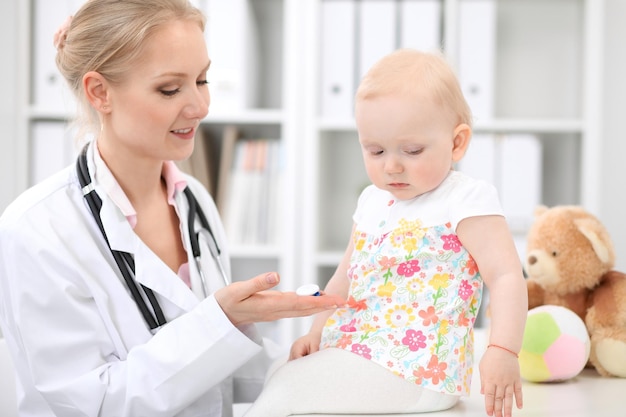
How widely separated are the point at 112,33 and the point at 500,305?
77cm

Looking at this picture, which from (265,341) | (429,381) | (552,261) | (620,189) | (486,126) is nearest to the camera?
(429,381)

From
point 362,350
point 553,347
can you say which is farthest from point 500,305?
point 553,347

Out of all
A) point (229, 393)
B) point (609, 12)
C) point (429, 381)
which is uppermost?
point (609, 12)

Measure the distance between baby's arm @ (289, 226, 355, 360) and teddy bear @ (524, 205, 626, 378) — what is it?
1.27ft

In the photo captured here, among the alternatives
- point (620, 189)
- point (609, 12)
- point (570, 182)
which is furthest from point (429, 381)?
point (609, 12)

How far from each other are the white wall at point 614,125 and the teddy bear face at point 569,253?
129 cm

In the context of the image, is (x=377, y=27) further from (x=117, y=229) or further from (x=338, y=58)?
(x=117, y=229)

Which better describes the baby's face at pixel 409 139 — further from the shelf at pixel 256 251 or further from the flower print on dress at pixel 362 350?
the shelf at pixel 256 251

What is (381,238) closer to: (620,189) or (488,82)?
(488,82)

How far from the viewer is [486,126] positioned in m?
2.32

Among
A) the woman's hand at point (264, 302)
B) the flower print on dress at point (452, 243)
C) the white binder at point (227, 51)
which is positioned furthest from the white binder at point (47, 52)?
the flower print on dress at point (452, 243)

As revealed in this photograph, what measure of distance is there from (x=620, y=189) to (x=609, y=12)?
0.62 metres

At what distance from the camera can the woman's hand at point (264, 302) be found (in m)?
1.07

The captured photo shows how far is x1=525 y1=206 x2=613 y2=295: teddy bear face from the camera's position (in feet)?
4.35
